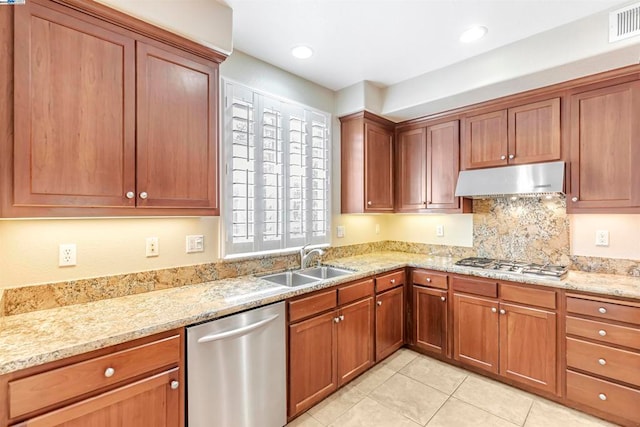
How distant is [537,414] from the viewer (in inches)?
83.7

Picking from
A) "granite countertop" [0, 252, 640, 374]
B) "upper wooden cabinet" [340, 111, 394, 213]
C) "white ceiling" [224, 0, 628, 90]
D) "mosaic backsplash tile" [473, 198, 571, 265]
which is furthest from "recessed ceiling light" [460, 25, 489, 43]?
"granite countertop" [0, 252, 640, 374]

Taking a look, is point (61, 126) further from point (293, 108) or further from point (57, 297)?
point (293, 108)

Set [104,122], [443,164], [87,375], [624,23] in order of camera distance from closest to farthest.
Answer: [87,375] → [104,122] → [624,23] → [443,164]

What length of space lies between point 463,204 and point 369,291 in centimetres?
132

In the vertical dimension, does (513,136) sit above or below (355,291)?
above

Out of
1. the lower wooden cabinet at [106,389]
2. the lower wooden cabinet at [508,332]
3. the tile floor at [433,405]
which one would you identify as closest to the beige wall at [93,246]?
the lower wooden cabinet at [106,389]

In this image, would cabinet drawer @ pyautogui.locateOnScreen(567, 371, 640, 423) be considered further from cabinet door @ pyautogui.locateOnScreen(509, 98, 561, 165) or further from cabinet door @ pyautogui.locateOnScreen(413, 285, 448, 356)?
cabinet door @ pyautogui.locateOnScreen(509, 98, 561, 165)

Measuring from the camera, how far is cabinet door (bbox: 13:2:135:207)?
1306 millimetres

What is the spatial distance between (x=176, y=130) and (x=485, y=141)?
2.63 m

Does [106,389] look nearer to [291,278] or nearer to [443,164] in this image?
[291,278]

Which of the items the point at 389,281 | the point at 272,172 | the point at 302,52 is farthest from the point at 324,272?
the point at 302,52

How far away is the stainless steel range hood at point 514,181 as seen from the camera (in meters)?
2.38

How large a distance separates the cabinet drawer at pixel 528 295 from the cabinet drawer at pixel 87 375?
94.6 inches

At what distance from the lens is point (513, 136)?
8.73 feet
